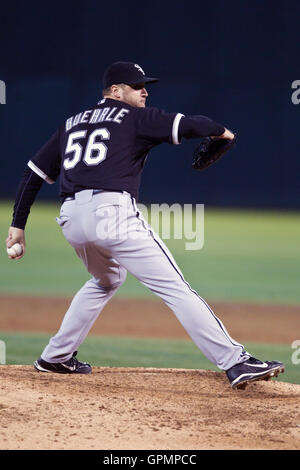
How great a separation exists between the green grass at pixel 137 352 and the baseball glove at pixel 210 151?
1339 millimetres

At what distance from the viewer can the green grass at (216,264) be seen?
25.0ft

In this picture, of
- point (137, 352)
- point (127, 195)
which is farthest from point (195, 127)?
point (137, 352)

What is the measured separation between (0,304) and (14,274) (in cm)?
197

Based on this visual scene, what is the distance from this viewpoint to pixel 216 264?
9.57m

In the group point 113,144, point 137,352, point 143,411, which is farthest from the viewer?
point 137,352

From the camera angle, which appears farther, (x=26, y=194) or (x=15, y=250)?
(x=26, y=194)

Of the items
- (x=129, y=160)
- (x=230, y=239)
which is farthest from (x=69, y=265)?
(x=129, y=160)

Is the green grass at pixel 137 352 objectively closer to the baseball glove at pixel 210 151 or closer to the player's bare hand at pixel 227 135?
the baseball glove at pixel 210 151

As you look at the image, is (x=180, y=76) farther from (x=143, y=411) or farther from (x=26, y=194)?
(x=143, y=411)

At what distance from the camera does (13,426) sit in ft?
9.89

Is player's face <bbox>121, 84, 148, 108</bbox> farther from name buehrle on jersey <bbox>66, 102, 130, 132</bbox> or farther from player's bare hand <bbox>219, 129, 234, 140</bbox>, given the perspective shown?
player's bare hand <bbox>219, 129, 234, 140</bbox>

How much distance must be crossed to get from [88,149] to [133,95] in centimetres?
41

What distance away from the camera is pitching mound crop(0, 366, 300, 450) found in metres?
2.89
